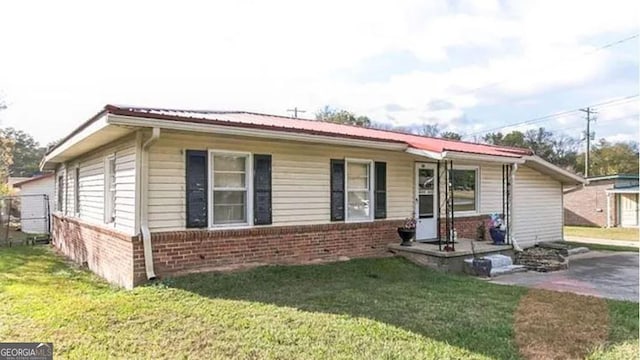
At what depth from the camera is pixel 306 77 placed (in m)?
17.6

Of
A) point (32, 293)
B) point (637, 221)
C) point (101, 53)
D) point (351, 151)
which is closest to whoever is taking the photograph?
point (32, 293)

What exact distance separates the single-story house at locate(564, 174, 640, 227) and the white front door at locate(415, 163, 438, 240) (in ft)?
59.8

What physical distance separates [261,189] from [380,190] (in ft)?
9.78

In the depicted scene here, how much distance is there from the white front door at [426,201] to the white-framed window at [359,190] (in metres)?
1.51

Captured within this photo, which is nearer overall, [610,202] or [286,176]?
[286,176]

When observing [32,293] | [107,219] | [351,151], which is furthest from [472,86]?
[32,293]

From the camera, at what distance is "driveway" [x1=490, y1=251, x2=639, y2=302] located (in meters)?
7.67

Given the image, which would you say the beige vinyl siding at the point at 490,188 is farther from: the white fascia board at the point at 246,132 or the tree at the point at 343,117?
the tree at the point at 343,117

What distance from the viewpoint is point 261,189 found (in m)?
8.43

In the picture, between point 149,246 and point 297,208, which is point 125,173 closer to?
point 149,246

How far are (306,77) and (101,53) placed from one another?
7.92 meters

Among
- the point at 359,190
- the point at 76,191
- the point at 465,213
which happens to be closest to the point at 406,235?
the point at 359,190

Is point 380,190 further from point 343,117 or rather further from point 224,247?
point 343,117

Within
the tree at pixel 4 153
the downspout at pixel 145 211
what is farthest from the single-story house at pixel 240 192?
the tree at pixel 4 153
